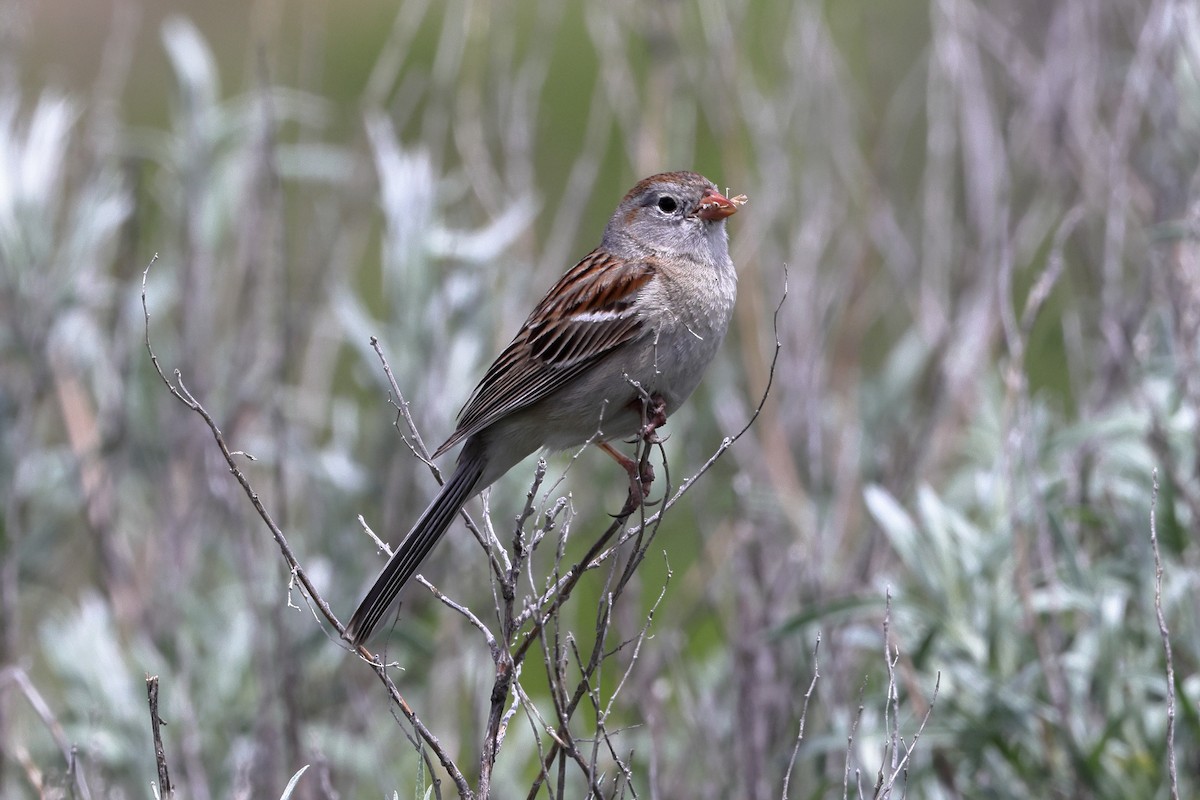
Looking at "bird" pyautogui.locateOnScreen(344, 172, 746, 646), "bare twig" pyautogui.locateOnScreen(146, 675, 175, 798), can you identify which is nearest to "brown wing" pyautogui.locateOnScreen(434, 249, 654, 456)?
"bird" pyautogui.locateOnScreen(344, 172, 746, 646)

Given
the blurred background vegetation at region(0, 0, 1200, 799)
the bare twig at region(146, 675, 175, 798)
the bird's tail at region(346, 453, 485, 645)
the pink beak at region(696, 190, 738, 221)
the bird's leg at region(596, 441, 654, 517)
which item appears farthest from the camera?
the blurred background vegetation at region(0, 0, 1200, 799)

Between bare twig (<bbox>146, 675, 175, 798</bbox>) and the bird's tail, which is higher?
the bird's tail

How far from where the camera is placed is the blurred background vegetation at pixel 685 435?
4141mm

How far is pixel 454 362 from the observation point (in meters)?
5.23

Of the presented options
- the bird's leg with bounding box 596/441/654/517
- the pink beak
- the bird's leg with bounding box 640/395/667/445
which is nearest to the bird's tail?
the bird's leg with bounding box 596/441/654/517

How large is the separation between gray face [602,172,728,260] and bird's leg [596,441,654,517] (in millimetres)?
566

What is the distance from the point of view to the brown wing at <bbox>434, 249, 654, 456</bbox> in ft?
12.3

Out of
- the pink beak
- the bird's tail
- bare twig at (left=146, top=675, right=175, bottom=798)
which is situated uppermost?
the pink beak

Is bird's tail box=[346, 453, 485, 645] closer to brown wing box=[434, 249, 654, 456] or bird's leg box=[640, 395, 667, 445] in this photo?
brown wing box=[434, 249, 654, 456]

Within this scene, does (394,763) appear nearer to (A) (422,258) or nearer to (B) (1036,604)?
(A) (422,258)

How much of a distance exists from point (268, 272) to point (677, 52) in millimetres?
1741

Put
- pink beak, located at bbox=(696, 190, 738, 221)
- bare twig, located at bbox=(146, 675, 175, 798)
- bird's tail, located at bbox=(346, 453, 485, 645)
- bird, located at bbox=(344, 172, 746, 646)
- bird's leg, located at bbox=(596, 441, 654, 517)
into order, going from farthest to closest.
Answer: pink beak, located at bbox=(696, 190, 738, 221)
bird, located at bbox=(344, 172, 746, 646)
bird's tail, located at bbox=(346, 453, 485, 645)
bird's leg, located at bbox=(596, 441, 654, 517)
bare twig, located at bbox=(146, 675, 175, 798)

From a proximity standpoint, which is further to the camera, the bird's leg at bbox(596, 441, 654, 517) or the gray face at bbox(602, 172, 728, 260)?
the gray face at bbox(602, 172, 728, 260)

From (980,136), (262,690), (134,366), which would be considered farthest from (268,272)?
(980,136)
